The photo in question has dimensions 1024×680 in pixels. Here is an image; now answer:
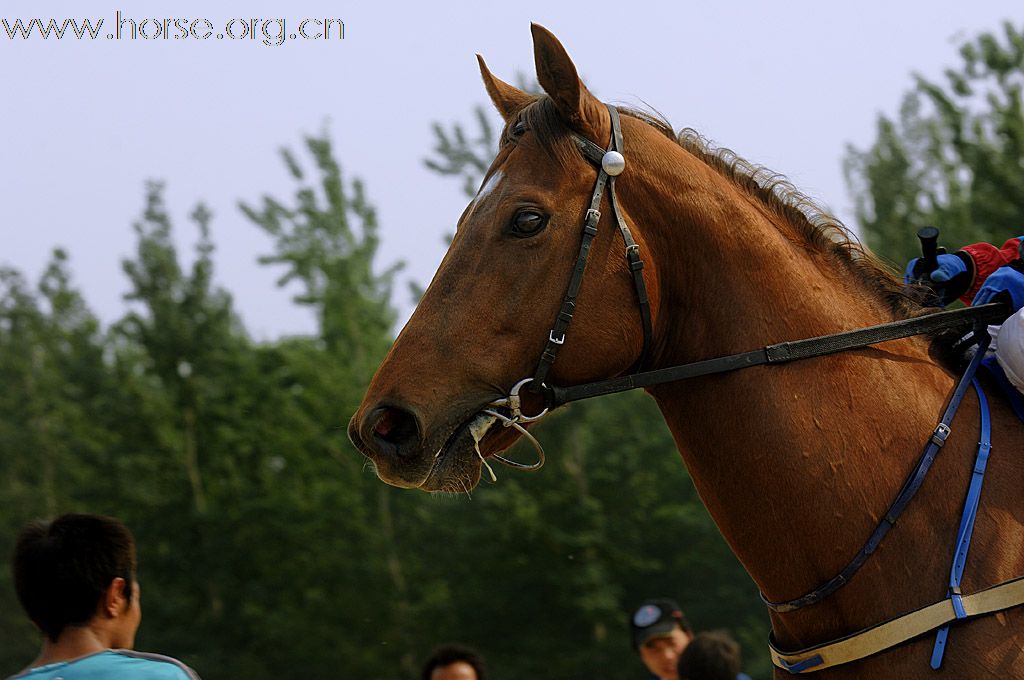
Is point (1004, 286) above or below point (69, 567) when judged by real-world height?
above

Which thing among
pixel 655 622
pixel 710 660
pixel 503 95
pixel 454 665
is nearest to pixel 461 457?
pixel 503 95

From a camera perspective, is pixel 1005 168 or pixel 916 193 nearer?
pixel 1005 168

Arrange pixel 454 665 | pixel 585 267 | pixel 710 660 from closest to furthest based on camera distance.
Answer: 1. pixel 585 267
2. pixel 710 660
3. pixel 454 665

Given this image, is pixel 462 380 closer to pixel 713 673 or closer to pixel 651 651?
pixel 713 673

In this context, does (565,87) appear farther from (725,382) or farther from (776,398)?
(776,398)

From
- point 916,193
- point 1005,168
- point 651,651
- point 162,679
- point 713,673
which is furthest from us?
point 916,193

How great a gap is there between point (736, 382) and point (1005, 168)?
52.2 feet

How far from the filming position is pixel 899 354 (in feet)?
10.4

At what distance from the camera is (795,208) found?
336 cm

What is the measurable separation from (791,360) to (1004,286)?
767 millimetres

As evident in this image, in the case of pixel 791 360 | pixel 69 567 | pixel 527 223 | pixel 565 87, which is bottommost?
pixel 69 567

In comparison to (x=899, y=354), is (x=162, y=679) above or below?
below

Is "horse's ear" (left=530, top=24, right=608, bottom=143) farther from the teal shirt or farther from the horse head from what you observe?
the teal shirt

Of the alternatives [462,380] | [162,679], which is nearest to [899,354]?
[462,380]
